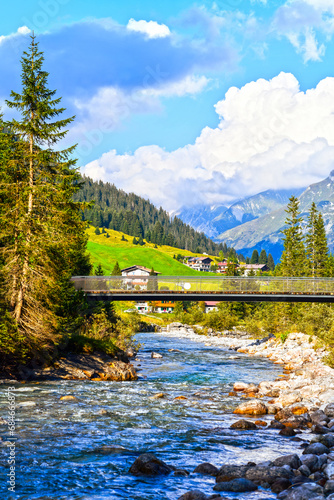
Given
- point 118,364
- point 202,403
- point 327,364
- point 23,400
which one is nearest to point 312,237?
point 327,364

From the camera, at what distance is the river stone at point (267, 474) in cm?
1095

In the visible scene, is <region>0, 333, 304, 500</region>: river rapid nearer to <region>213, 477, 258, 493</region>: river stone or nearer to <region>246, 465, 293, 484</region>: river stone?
<region>213, 477, 258, 493</region>: river stone

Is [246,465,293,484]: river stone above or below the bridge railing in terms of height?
below

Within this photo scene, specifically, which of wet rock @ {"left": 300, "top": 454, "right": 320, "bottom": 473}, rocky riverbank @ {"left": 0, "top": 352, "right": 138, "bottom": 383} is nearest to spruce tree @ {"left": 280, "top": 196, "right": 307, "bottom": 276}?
rocky riverbank @ {"left": 0, "top": 352, "right": 138, "bottom": 383}

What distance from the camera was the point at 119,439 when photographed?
14156 millimetres

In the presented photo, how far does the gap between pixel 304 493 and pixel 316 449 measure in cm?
357

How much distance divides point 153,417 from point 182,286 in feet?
87.2

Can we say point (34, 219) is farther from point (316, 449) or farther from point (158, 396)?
point (316, 449)

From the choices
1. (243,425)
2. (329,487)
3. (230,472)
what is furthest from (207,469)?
(243,425)

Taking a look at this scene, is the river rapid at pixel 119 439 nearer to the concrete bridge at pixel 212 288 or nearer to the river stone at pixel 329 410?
the river stone at pixel 329 410

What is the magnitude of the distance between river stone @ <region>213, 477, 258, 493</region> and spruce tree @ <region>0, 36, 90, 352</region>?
1479 cm

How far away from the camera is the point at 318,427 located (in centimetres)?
1570

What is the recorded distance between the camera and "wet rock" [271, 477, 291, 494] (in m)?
10.4

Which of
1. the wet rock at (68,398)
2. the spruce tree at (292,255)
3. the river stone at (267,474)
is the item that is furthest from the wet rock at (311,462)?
the spruce tree at (292,255)
